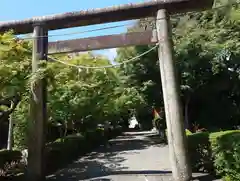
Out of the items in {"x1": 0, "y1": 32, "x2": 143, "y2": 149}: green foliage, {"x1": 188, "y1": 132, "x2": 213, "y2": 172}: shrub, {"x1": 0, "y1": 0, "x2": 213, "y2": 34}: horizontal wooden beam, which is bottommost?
{"x1": 188, "y1": 132, "x2": 213, "y2": 172}: shrub

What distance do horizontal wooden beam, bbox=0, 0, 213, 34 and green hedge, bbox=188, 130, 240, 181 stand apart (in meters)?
4.04

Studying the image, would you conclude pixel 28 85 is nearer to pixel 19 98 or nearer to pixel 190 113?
pixel 19 98

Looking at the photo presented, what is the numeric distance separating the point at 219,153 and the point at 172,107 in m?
1.80

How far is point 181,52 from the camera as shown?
17.2m

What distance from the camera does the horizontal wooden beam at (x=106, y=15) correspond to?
9.48 meters

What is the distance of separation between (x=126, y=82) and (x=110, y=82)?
2.26 meters

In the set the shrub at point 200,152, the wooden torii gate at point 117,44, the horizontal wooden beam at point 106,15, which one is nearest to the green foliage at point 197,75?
the horizontal wooden beam at point 106,15

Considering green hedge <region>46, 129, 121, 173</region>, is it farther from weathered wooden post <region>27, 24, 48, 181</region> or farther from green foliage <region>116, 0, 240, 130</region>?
green foliage <region>116, 0, 240, 130</region>

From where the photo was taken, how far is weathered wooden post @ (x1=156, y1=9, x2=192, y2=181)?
8.55 m

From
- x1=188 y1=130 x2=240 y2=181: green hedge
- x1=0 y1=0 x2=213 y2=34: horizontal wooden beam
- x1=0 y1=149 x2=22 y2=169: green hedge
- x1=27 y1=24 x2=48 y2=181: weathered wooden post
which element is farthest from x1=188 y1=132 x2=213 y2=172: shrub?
x1=0 y1=149 x2=22 y2=169: green hedge

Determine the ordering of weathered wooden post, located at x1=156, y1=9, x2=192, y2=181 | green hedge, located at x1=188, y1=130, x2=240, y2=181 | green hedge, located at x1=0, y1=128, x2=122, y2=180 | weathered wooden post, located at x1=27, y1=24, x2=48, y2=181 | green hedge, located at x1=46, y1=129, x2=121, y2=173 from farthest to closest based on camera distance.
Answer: green hedge, located at x1=46, y1=129, x2=121, y2=173
green hedge, located at x1=0, y1=128, x2=122, y2=180
weathered wooden post, located at x1=27, y1=24, x2=48, y2=181
weathered wooden post, located at x1=156, y1=9, x2=192, y2=181
green hedge, located at x1=188, y1=130, x2=240, y2=181

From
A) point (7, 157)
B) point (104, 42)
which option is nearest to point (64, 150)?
point (7, 157)

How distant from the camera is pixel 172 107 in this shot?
8789mm

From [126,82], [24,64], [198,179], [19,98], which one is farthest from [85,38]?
[126,82]
